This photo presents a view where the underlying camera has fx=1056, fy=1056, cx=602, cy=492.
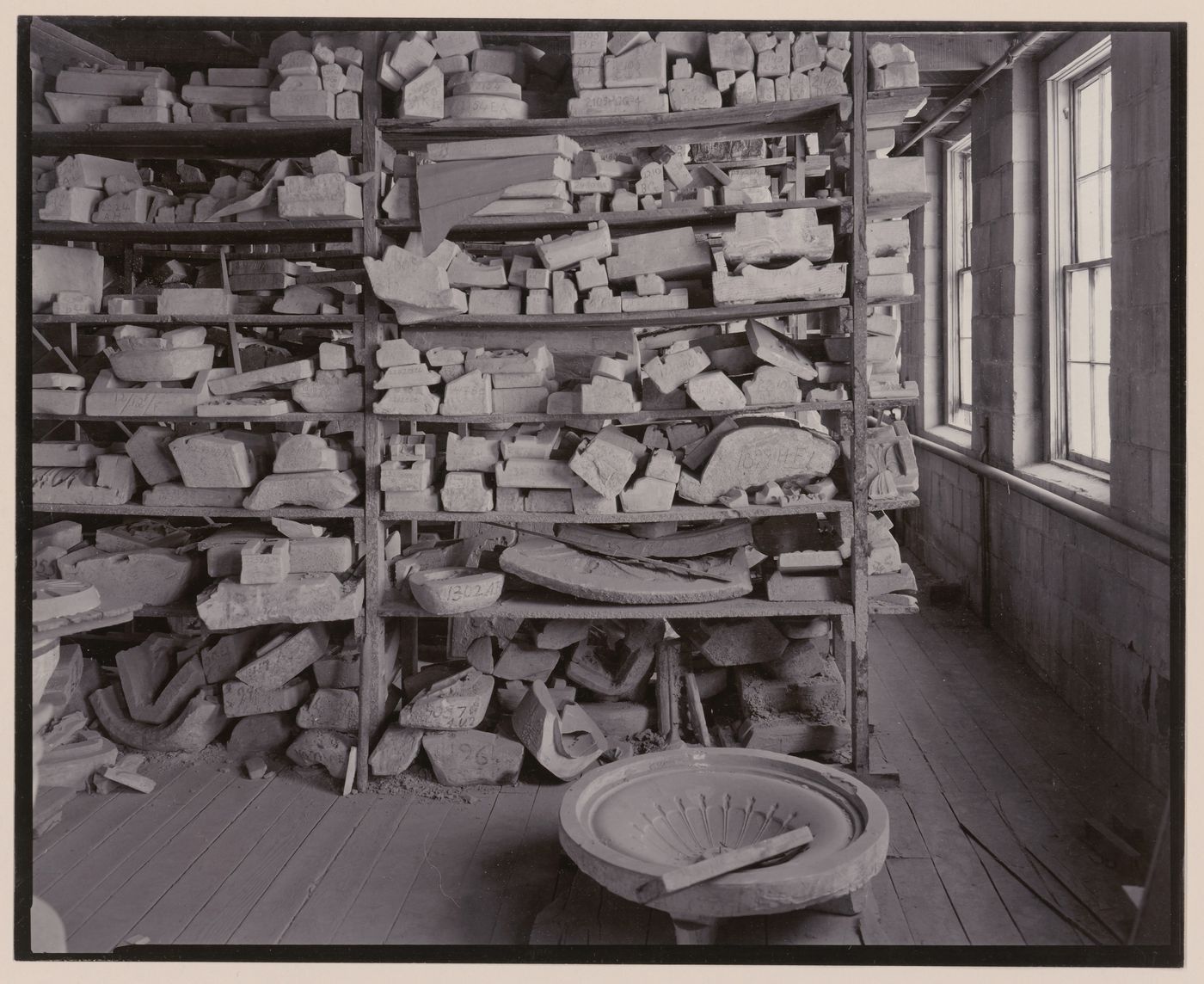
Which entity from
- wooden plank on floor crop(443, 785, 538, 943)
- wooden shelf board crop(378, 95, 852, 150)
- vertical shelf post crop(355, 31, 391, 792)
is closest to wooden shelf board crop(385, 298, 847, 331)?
vertical shelf post crop(355, 31, 391, 792)

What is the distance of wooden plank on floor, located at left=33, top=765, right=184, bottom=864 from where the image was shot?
181 inches

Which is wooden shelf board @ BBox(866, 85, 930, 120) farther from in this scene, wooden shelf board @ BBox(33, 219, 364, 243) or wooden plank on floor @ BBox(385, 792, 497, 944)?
wooden plank on floor @ BBox(385, 792, 497, 944)

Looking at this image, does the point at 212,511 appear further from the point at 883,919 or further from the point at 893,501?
the point at 883,919

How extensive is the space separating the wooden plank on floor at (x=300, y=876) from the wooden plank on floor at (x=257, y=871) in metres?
0.03

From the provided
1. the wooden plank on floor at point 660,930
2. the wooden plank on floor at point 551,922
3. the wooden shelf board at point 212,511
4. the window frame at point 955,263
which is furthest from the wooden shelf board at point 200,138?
the window frame at point 955,263

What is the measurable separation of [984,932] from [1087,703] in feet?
7.30

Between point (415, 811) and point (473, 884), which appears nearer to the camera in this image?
point (473, 884)

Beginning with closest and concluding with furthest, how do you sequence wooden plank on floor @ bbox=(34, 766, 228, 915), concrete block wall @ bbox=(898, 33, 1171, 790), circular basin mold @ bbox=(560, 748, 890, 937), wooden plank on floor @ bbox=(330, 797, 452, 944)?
circular basin mold @ bbox=(560, 748, 890, 937)
wooden plank on floor @ bbox=(330, 797, 452, 944)
wooden plank on floor @ bbox=(34, 766, 228, 915)
concrete block wall @ bbox=(898, 33, 1171, 790)

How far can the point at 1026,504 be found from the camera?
6.64 metres

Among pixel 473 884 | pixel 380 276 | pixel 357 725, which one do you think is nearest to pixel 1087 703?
pixel 473 884

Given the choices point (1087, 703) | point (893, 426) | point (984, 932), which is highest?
point (893, 426)

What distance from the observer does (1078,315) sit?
20.4ft

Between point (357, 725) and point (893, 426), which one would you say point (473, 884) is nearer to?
point (357, 725)

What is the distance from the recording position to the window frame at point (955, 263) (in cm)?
934
